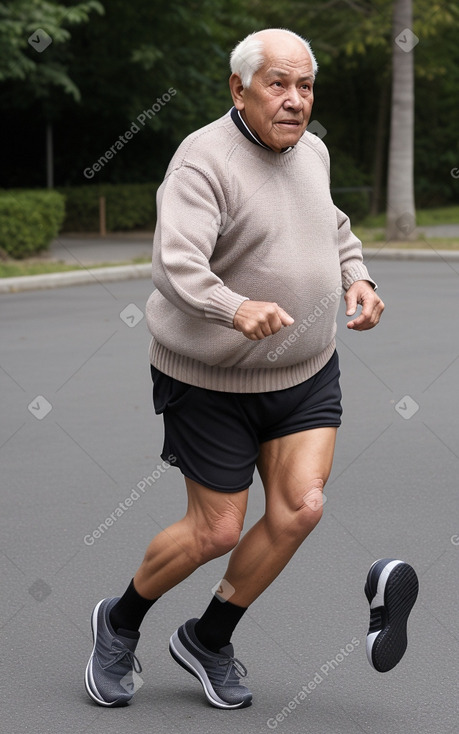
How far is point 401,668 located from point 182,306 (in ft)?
4.73

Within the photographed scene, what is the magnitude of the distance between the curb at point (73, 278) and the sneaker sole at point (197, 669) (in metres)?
12.4

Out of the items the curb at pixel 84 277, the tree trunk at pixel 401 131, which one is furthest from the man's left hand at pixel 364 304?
the tree trunk at pixel 401 131

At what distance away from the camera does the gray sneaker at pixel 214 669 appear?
3.42 metres

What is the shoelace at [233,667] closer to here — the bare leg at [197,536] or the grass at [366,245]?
the bare leg at [197,536]

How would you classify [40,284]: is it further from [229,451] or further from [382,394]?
[229,451]

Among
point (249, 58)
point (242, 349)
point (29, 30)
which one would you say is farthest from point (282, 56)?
point (29, 30)

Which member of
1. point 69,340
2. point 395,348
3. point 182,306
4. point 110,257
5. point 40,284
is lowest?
point 110,257

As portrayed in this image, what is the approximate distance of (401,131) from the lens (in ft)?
70.9

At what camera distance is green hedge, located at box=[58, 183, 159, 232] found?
85.3ft

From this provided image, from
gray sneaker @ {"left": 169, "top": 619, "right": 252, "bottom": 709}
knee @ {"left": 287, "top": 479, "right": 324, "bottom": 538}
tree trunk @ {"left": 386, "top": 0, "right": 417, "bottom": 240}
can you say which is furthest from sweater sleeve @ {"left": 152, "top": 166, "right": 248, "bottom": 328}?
tree trunk @ {"left": 386, "top": 0, "right": 417, "bottom": 240}

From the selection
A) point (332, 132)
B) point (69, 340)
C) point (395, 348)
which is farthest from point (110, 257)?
point (332, 132)

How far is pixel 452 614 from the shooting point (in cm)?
415

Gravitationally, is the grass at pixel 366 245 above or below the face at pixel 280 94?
below

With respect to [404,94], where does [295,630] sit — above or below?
above
